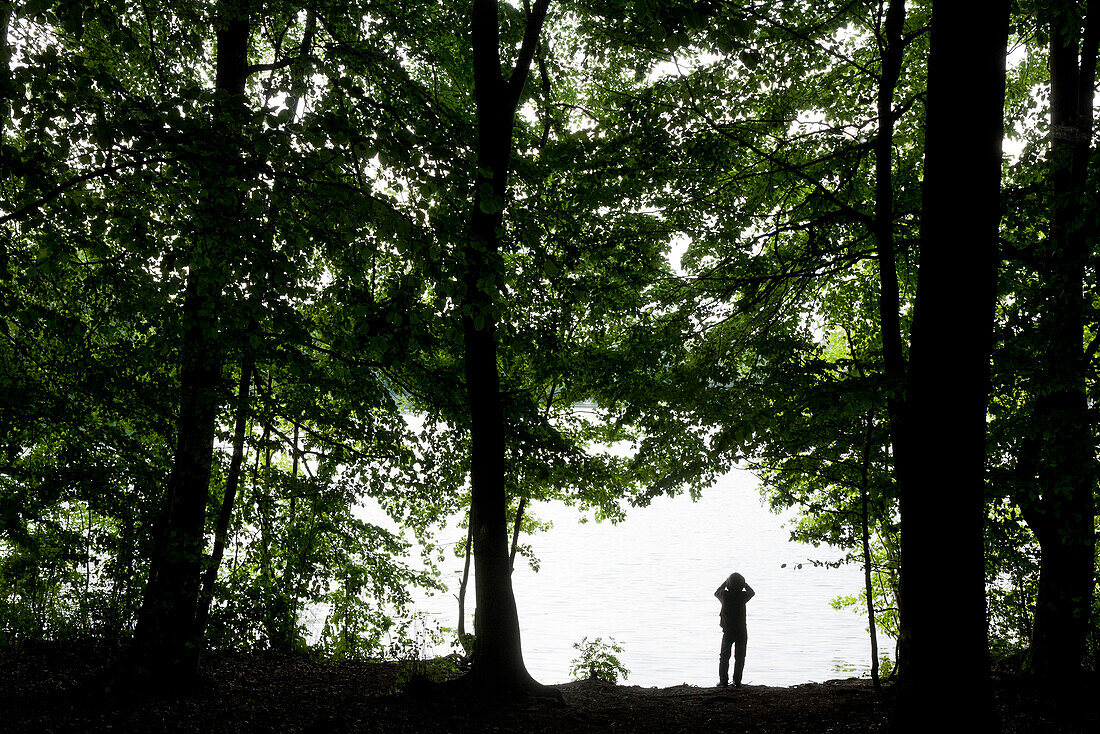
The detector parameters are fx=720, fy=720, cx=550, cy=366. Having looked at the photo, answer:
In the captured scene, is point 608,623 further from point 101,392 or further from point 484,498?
point 101,392

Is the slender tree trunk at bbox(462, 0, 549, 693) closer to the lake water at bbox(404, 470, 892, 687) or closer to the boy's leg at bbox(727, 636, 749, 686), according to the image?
the lake water at bbox(404, 470, 892, 687)

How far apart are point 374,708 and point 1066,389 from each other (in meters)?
6.86

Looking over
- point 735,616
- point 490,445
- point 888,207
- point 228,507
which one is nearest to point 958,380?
point 888,207

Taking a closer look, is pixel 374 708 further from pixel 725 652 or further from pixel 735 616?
pixel 725 652

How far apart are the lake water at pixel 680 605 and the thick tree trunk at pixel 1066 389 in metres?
3.10

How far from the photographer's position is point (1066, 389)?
5.67 m

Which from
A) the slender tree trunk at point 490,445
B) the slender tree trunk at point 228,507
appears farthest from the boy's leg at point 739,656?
the slender tree trunk at point 228,507

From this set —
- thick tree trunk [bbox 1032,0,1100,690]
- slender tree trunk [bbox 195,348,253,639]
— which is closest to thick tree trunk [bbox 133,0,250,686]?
slender tree trunk [bbox 195,348,253,639]

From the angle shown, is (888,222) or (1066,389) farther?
(888,222)

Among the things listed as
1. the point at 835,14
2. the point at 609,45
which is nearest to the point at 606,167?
the point at 609,45

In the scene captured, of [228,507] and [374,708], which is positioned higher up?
[228,507]

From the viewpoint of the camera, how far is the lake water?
17.7 m

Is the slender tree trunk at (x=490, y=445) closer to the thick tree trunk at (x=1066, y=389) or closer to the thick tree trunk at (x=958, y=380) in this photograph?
the thick tree trunk at (x=958, y=380)

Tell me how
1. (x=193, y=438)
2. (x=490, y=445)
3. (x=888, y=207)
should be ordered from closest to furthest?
1. (x=193, y=438)
2. (x=888, y=207)
3. (x=490, y=445)
